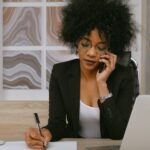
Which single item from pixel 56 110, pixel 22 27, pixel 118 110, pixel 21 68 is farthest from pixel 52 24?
pixel 118 110

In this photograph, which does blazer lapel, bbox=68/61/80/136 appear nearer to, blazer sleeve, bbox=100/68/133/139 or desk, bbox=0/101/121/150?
blazer sleeve, bbox=100/68/133/139

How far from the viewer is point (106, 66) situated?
5.61ft

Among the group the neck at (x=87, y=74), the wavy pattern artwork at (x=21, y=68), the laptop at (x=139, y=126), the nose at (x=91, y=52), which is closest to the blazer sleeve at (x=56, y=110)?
the neck at (x=87, y=74)

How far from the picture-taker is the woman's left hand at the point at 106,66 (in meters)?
1.69

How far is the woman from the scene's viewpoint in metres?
1.62

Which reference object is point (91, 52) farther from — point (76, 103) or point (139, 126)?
point (139, 126)

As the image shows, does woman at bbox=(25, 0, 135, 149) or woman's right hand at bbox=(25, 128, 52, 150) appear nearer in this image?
woman's right hand at bbox=(25, 128, 52, 150)

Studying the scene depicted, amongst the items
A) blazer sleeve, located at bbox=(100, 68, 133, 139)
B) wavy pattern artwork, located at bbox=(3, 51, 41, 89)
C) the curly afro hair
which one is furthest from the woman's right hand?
wavy pattern artwork, located at bbox=(3, 51, 41, 89)

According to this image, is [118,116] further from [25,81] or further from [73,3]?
[25,81]

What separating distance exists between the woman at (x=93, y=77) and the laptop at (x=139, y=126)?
0.53 meters

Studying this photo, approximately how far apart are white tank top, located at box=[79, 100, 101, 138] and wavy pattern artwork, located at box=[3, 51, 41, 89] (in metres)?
1.13

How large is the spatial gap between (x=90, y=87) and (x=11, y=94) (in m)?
1.17

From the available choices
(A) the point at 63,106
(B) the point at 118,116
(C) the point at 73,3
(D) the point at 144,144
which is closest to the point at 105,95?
(B) the point at 118,116

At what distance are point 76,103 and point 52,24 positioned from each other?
1.18m
